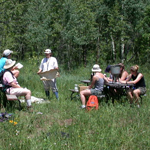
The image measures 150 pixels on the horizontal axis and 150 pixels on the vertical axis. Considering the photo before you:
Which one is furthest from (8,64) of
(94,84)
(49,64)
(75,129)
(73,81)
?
(73,81)

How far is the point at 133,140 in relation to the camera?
13.5 ft

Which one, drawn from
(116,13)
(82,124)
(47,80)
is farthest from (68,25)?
(82,124)

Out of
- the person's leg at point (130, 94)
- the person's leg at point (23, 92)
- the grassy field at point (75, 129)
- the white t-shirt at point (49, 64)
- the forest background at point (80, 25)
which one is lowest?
the grassy field at point (75, 129)

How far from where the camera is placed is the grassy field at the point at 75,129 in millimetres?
3871

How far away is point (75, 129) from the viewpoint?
14.6ft

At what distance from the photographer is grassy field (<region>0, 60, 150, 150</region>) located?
12.7 feet

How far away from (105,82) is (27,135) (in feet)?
10.4

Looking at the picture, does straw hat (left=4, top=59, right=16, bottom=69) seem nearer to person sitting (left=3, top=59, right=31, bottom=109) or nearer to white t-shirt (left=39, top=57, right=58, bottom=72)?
person sitting (left=3, top=59, right=31, bottom=109)

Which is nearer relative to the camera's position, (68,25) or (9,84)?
Answer: (9,84)

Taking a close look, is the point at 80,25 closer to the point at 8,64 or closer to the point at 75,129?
the point at 8,64

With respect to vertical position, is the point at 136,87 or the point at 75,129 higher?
the point at 136,87

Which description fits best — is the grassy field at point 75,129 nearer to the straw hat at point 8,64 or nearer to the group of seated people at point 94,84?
the group of seated people at point 94,84

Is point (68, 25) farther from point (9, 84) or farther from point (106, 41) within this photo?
point (9, 84)

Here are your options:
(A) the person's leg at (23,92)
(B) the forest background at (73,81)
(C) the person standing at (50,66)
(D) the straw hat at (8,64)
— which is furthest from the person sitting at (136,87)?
(D) the straw hat at (8,64)
